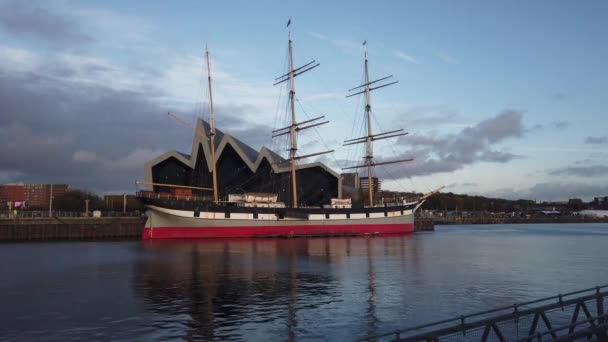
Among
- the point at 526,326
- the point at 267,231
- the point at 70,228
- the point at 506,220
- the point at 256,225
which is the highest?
the point at 70,228

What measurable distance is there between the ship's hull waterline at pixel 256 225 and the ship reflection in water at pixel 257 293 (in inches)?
718

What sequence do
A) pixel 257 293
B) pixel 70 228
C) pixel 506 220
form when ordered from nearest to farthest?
pixel 257 293
pixel 70 228
pixel 506 220

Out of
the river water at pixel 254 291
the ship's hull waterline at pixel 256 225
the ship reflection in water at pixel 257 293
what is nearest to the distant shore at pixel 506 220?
the ship's hull waterline at pixel 256 225

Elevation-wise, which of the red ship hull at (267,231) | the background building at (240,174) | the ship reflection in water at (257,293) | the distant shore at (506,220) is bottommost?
the distant shore at (506,220)

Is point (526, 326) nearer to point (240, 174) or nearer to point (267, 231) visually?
point (267, 231)

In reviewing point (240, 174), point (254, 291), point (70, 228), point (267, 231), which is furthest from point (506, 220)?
point (254, 291)

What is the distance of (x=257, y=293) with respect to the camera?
62.2 ft

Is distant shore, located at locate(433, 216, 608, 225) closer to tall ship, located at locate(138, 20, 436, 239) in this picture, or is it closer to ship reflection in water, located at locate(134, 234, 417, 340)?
tall ship, located at locate(138, 20, 436, 239)

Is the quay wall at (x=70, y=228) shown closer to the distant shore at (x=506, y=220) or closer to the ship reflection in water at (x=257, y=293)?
the ship reflection in water at (x=257, y=293)

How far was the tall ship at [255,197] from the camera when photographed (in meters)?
51.7

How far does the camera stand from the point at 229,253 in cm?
3572

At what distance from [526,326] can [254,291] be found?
33.4 ft

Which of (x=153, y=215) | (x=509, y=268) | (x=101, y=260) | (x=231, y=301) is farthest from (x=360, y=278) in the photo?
(x=153, y=215)

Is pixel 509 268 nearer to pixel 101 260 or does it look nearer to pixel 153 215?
pixel 101 260
